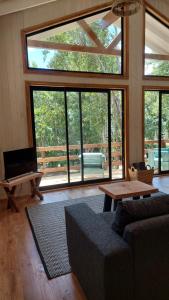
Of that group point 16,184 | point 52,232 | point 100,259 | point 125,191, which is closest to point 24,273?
point 52,232

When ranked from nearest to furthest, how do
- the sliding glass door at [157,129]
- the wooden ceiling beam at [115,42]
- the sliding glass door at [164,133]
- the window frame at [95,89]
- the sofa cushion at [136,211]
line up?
the sofa cushion at [136,211] → the window frame at [95,89] → the wooden ceiling beam at [115,42] → the sliding glass door at [157,129] → the sliding glass door at [164,133]

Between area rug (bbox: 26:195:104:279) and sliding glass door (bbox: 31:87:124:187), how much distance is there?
3.17ft

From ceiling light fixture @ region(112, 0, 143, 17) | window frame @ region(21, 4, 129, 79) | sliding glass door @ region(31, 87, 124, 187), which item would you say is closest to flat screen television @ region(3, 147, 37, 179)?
sliding glass door @ region(31, 87, 124, 187)

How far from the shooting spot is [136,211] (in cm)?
158

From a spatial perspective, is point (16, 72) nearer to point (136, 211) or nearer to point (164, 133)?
point (136, 211)

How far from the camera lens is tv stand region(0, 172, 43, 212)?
3588 mm

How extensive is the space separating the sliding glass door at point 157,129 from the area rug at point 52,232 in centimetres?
215

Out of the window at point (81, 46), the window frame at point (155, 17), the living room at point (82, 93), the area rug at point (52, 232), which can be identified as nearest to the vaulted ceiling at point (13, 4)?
the living room at point (82, 93)

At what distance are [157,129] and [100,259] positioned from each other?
470 cm

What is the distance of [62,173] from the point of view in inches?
189

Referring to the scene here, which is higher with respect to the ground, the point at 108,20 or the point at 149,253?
the point at 108,20

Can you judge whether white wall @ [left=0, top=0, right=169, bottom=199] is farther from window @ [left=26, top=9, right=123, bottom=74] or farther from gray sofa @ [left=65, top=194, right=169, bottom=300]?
gray sofa @ [left=65, top=194, right=169, bottom=300]

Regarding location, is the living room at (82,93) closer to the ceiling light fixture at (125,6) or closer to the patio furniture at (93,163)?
the patio furniture at (93,163)

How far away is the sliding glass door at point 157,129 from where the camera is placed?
544 cm
